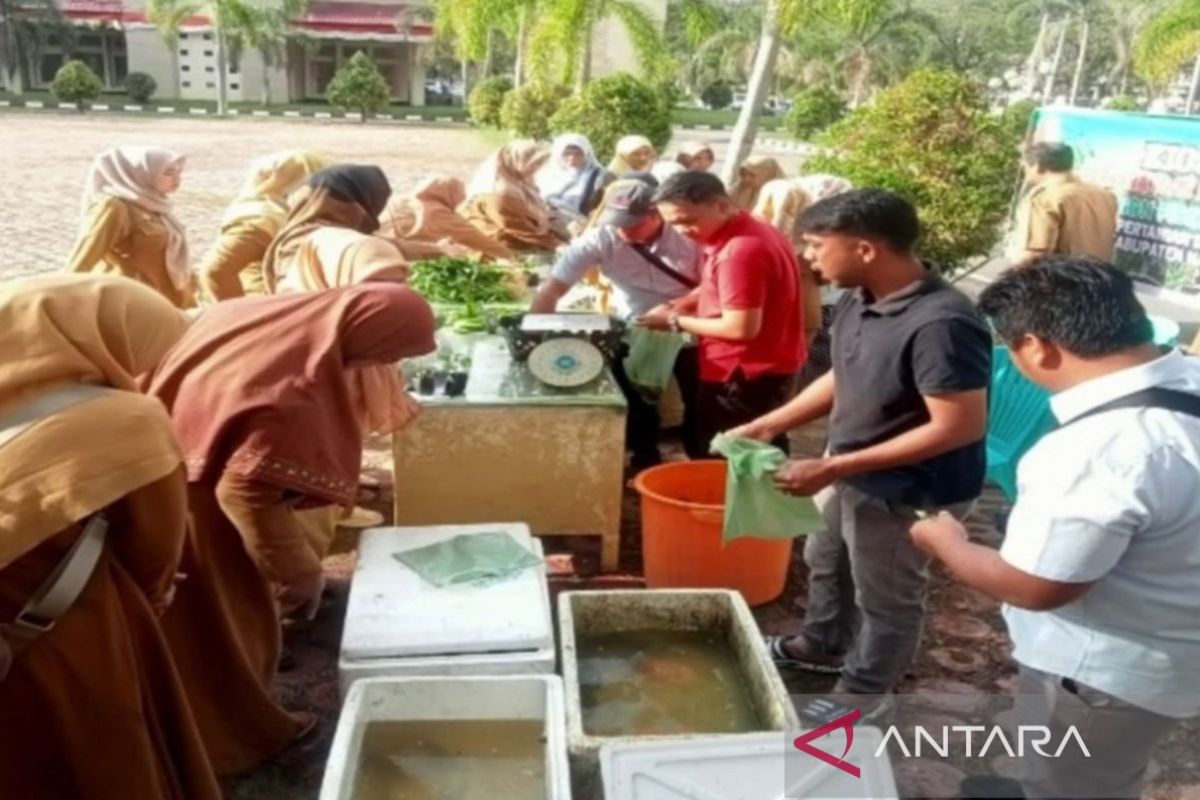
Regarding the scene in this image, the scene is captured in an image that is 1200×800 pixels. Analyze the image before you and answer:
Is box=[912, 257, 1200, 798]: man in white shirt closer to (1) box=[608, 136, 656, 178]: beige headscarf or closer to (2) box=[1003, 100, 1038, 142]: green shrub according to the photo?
(2) box=[1003, 100, 1038, 142]: green shrub

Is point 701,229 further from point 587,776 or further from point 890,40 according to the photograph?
point 890,40

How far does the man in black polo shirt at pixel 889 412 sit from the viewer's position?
2.42m

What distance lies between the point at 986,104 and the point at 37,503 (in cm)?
799

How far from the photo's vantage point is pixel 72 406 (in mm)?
1842

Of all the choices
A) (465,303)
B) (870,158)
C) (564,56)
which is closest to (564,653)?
(465,303)

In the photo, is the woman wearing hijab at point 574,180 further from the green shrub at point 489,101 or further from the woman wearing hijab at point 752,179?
the green shrub at point 489,101

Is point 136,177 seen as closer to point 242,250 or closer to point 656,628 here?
point 242,250

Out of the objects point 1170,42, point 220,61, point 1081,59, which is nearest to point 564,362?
point 1170,42

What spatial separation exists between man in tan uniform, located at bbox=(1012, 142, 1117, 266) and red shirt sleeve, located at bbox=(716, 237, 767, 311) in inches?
106

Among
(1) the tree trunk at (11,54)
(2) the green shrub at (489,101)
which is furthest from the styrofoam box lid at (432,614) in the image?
(1) the tree trunk at (11,54)

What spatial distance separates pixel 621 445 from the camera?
12.3 ft

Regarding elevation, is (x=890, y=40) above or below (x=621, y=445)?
above

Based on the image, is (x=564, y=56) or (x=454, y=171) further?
(x=454, y=171)

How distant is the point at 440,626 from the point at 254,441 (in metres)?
0.67
